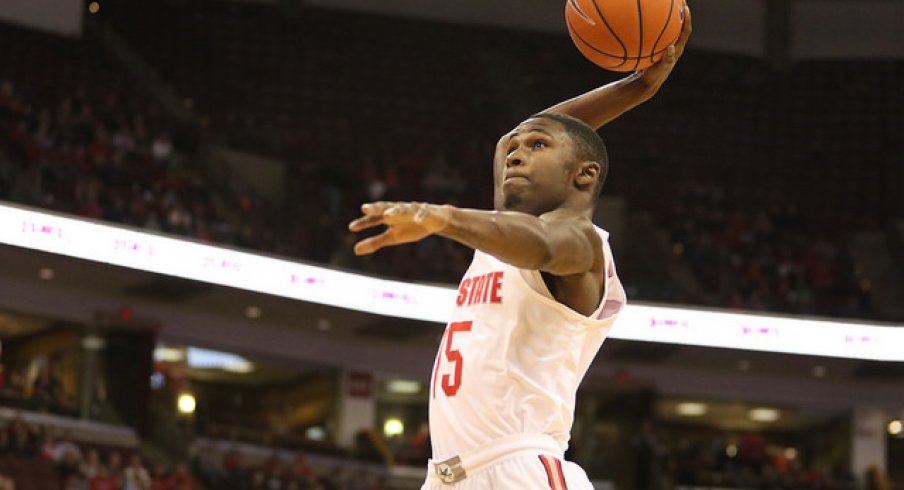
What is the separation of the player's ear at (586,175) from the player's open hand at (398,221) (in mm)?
815

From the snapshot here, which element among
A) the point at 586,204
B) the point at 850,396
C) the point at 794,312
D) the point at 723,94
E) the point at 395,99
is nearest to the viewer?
the point at 586,204

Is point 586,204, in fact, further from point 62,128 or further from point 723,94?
point 723,94

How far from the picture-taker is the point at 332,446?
58.5 feet

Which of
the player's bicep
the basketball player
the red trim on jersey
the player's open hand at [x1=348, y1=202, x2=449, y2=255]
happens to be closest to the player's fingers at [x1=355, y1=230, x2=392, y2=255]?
the player's open hand at [x1=348, y1=202, x2=449, y2=255]

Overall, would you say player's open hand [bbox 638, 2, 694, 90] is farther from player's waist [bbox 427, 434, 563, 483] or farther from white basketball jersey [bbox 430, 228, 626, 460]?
player's waist [bbox 427, 434, 563, 483]

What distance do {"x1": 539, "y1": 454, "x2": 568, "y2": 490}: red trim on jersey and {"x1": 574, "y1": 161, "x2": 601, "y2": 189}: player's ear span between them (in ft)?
2.52

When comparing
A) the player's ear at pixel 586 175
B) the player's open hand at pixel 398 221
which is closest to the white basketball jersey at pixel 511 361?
the player's ear at pixel 586 175

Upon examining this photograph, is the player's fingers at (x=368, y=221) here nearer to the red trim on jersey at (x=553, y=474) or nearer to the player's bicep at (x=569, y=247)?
→ the player's bicep at (x=569, y=247)

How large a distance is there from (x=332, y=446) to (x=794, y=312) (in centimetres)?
677

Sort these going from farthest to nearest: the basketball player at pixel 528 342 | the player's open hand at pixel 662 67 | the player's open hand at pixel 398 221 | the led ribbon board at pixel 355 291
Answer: the led ribbon board at pixel 355 291, the player's open hand at pixel 662 67, the basketball player at pixel 528 342, the player's open hand at pixel 398 221

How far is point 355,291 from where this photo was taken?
56.6 ft

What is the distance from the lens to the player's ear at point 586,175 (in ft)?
12.5

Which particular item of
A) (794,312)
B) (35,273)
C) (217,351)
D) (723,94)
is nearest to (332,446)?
(217,351)

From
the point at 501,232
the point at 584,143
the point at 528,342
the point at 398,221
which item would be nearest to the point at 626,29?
the point at 584,143
